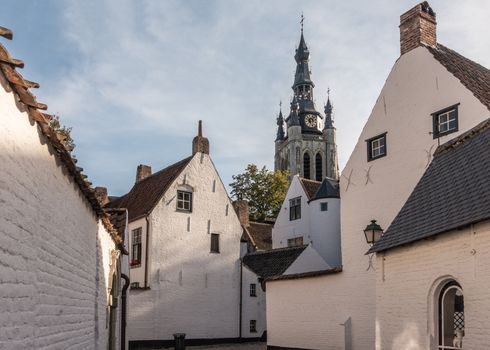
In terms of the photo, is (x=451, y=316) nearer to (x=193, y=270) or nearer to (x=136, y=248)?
(x=193, y=270)

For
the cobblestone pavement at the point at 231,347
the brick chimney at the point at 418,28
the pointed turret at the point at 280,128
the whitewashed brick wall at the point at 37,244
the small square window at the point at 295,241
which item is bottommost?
the cobblestone pavement at the point at 231,347

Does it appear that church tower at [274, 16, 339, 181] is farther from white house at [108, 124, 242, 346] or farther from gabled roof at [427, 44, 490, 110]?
gabled roof at [427, 44, 490, 110]

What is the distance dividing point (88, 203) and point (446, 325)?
6573mm

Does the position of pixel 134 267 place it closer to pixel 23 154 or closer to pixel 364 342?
pixel 364 342

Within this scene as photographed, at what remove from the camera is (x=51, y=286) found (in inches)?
251

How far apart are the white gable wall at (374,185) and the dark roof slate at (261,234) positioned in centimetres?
1499

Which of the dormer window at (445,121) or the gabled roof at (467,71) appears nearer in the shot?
the gabled roof at (467,71)

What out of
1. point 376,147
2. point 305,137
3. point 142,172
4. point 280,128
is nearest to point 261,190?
point 142,172

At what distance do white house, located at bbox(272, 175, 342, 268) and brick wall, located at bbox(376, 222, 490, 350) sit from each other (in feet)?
45.8

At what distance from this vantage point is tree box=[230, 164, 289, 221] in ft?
153

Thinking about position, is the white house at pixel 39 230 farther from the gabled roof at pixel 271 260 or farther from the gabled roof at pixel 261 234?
the gabled roof at pixel 261 234

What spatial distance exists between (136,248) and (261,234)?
1280 centimetres

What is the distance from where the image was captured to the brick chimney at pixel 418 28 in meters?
17.5

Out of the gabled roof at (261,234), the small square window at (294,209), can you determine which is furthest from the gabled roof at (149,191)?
the gabled roof at (261,234)
